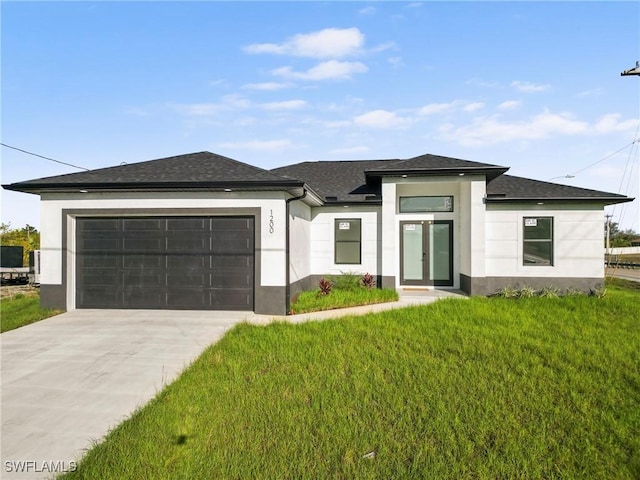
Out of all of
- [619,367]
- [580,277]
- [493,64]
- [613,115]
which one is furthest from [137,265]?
[613,115]

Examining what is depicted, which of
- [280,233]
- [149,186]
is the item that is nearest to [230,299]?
[280,233]

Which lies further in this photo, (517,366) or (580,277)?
(580,277)

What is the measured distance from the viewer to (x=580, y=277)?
36.0 ft

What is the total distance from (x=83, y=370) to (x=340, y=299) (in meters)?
6.42

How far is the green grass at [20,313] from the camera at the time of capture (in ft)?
25.6

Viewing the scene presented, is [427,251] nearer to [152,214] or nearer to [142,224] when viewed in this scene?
[152,214]

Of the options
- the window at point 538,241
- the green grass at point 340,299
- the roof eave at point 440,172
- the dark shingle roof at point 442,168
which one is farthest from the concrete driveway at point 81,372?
the window at point 538,241

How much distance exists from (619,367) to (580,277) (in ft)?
23.9

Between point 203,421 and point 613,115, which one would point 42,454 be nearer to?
point 203,421

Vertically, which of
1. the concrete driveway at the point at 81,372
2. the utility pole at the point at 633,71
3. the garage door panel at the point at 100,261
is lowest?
the concrete driveway at the point at 81,372

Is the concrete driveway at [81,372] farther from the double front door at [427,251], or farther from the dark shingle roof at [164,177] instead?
the double front door at [427,251]

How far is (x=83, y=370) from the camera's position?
5.17 m

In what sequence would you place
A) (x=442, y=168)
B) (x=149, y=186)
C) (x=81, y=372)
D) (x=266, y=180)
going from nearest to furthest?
(x=81, y=372) → (x=266, y=180) → (x=149, y=186) → (x=442, y=168)

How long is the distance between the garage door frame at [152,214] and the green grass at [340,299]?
0.70 meters
